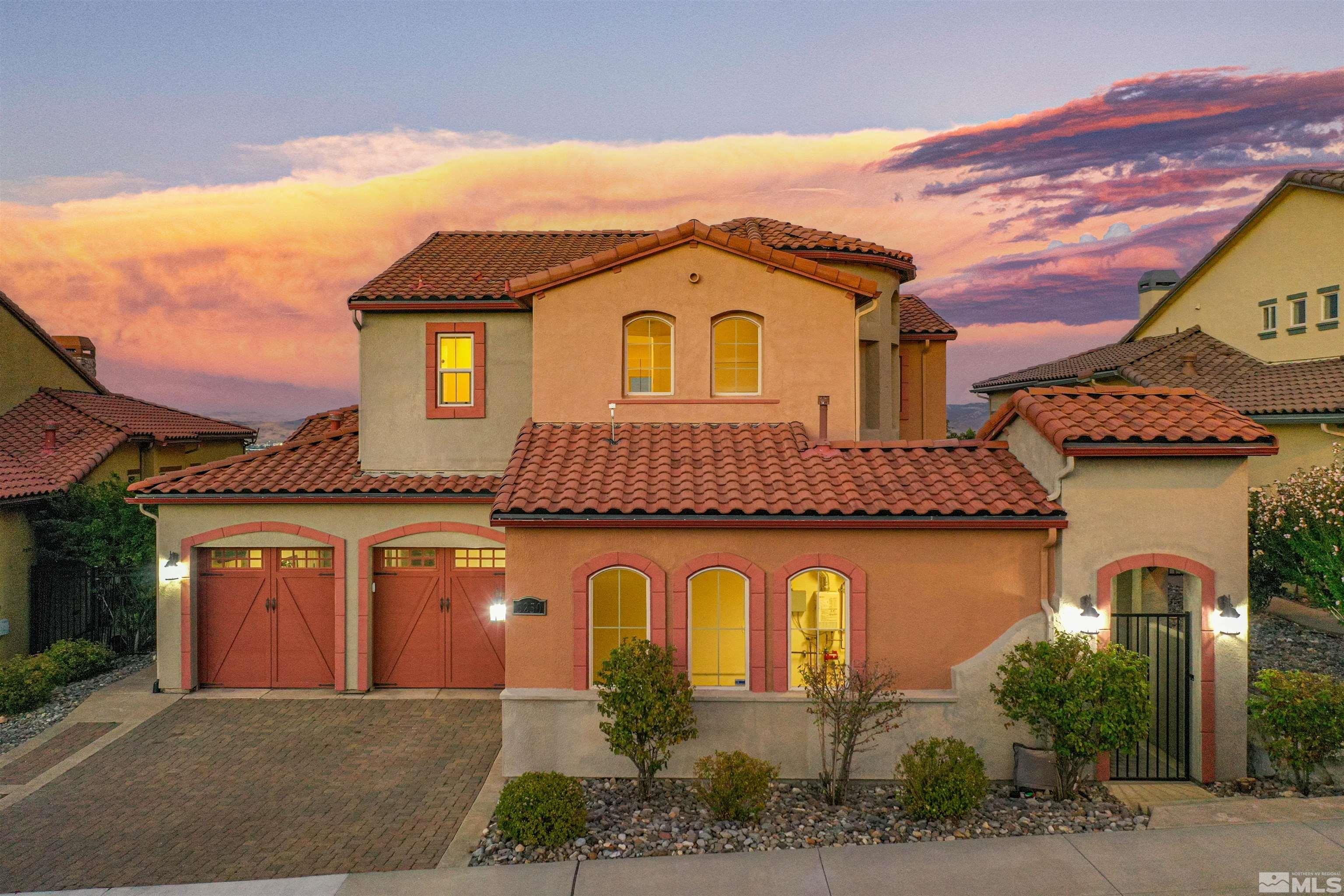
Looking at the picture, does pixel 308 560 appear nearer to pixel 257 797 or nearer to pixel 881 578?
pixel 257 797

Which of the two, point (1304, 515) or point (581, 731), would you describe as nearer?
point (581, 731)

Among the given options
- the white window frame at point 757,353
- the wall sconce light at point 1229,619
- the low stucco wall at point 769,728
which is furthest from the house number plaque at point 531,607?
the wall sconce light at point 1229,619

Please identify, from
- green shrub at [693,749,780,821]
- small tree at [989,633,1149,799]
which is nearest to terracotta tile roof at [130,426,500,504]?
green shrub at [693,749,780,821]

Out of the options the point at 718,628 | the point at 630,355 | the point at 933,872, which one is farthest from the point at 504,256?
the point at 933,872

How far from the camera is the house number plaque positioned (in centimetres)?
1009

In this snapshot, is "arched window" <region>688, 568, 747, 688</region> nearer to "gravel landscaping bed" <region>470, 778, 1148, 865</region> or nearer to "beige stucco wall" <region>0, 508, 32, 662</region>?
"gravel landscaping bed" <region>470, 778, 1148, 865</region>

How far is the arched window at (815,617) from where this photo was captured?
1010 cm

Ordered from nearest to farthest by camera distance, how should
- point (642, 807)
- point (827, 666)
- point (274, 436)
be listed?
1. point (642, 807)
2. point (827, 666)
3. point (274, 436)

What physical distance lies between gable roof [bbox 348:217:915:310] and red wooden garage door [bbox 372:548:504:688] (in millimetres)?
4825

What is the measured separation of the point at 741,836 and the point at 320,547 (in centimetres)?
955

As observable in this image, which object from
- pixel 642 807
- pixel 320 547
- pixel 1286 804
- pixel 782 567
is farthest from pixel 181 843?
pixel 1286 804

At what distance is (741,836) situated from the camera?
27.4 feet

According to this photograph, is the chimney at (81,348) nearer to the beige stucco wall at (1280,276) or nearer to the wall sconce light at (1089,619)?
the wall sconce light at (1089,619)

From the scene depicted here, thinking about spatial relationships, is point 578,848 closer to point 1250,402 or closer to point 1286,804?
point 1286,804
